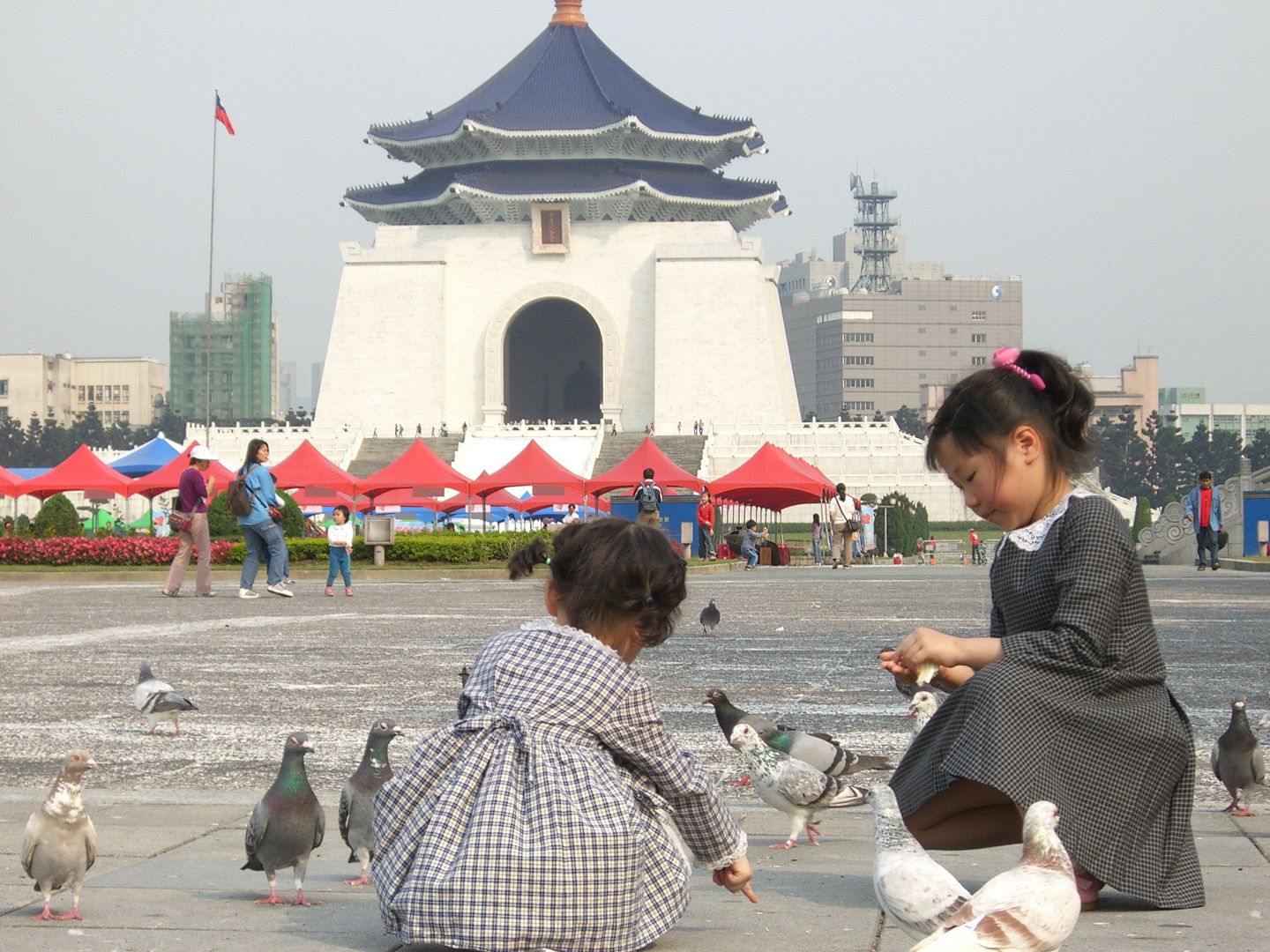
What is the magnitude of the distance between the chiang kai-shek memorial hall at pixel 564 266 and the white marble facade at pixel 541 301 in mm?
49

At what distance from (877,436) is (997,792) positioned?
35212mm

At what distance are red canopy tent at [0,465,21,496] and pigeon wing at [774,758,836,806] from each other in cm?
2069

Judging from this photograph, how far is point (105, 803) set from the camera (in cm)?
375

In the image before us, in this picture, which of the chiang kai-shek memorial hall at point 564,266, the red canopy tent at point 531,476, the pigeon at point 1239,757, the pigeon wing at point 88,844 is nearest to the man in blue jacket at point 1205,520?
the red canopy tent at point 531,476

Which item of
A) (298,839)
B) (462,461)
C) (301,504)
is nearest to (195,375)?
(462,461)

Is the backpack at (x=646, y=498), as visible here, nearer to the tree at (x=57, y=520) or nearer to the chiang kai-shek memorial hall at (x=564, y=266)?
the tree at (x=57, y=520)

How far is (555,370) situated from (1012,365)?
1939 inches

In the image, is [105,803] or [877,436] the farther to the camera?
[877,436]

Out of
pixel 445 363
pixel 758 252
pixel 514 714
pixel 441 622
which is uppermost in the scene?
pixel 758 252

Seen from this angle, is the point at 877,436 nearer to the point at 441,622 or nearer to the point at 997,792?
the point at 441,622

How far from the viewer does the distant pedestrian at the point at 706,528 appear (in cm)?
2025

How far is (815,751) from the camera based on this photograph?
11.2ft

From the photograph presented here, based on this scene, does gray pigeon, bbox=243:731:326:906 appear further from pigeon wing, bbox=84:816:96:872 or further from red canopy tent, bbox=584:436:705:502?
red canopy tent, bbox=584:436:705:502

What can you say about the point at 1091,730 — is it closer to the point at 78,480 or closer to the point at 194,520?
the point at 194,520
